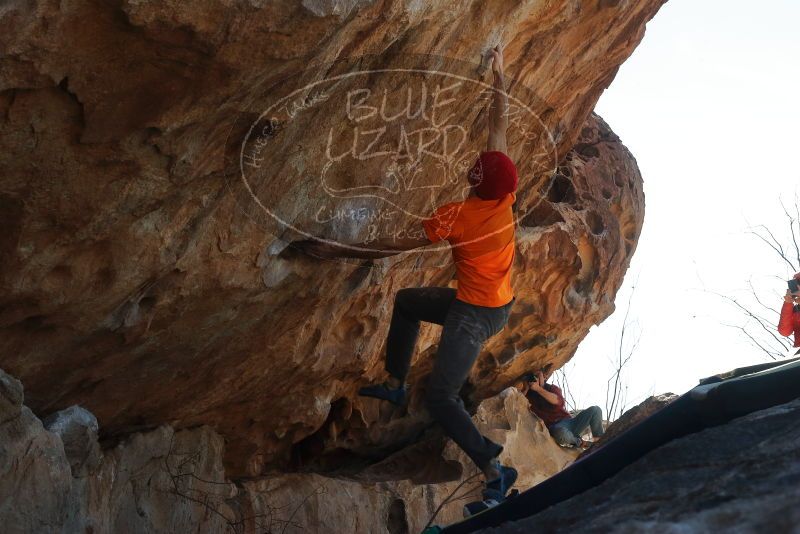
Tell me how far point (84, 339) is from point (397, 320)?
1.75m

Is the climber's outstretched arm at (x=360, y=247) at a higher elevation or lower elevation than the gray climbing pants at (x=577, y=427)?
higher

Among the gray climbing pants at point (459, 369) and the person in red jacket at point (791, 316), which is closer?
the gray climbing pants at point (459, 369)

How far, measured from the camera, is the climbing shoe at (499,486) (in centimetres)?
473

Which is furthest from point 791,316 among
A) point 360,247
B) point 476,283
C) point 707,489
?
point 707,489

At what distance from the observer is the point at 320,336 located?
6145mm

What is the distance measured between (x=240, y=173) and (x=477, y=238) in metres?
1.39

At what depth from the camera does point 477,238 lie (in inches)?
195

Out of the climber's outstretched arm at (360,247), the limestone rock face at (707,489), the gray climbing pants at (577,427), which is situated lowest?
the limestone rock face at (707,489)

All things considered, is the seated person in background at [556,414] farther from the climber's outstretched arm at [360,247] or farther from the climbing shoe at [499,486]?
the climber's outstretched arm at [360,247]

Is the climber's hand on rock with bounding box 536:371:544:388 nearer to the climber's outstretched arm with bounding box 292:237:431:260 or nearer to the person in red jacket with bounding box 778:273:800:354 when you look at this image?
the person in red jacket with bounding box 778:273:800:354

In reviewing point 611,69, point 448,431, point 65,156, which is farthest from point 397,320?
point 611,69

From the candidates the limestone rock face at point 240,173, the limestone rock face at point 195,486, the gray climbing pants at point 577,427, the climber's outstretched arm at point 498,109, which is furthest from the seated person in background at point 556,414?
the climber's outstretched arm at point 498,109

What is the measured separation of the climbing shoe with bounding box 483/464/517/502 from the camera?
15.5 feet

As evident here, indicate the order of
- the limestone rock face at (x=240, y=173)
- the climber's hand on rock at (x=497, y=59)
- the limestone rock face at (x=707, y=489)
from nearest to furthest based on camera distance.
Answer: the limestone rock face at (x=707, y=489)
the limestone rock face at (x=240, y=173)
the climber's hand on rock at (x=497, y=59)
